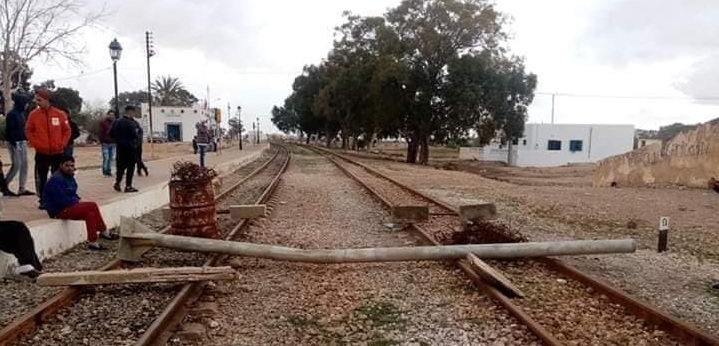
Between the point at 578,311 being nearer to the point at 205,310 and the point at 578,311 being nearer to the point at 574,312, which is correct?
the point at 574,312

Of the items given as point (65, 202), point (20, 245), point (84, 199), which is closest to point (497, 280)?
point (20, 245)

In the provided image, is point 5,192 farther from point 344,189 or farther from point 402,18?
point 402,18

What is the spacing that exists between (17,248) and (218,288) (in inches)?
78.7

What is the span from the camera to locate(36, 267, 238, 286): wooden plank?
5.29m

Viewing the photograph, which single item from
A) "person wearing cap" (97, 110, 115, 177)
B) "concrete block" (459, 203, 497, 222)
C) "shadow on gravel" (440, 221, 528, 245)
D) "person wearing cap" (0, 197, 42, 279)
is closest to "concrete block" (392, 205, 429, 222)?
"concrete block" (459, 203, 497, 222)

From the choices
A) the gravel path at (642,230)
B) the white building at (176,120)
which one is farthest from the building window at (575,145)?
the white building at (176,120)

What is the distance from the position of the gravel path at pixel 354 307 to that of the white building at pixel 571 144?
45907 mm

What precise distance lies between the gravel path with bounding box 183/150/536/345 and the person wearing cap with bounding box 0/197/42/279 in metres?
1.89

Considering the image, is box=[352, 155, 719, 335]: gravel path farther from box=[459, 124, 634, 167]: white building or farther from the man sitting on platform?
box=[459, 124, 634, 167]: white building

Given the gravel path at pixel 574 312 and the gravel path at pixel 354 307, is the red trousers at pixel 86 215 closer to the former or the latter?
the gravel path at pixel 354 307

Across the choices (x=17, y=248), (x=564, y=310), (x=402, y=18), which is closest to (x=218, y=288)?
(x=17, y=248)

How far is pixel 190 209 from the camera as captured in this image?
303 inches

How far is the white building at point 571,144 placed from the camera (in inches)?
2019

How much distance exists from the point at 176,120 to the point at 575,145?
50.5m
